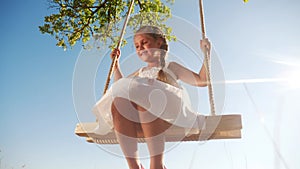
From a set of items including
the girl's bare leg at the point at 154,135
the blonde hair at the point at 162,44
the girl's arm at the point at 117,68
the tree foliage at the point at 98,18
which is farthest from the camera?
the tree foliage at the point at 98,18

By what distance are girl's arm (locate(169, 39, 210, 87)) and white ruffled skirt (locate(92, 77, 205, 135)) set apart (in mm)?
292

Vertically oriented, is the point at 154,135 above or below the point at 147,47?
below

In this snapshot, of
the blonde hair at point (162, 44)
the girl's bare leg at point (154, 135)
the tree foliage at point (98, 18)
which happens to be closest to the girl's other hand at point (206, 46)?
the blonde hair at point (162, 44)

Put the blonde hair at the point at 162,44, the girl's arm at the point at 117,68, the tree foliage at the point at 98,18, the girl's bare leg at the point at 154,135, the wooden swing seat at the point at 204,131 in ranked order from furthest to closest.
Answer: the tree foliage at the point at 98,18 < the girl's arm at the point at 117,68 < the blonde hair at the point at 162,44 < the wooden swing seat at the point at 204,131 < the girl's bare leg at the point at 154,135

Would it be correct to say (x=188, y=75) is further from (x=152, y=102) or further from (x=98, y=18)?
(x=98, y=18)

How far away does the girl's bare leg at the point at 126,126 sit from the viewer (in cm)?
161

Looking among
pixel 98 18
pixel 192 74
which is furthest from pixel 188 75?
pixel 98 18

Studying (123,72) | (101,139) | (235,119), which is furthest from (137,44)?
(235,119)

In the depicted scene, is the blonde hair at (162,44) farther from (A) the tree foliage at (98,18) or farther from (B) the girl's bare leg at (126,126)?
(A) the tree foliage at (98,18)

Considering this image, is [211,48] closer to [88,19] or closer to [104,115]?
[104,115]

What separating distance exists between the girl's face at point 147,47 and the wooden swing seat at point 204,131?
1.71ft

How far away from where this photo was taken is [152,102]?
1.60 metres

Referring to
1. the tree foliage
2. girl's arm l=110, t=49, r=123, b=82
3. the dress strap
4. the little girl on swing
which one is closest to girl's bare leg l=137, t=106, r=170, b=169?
the little girl on swing

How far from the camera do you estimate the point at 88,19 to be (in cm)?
575
